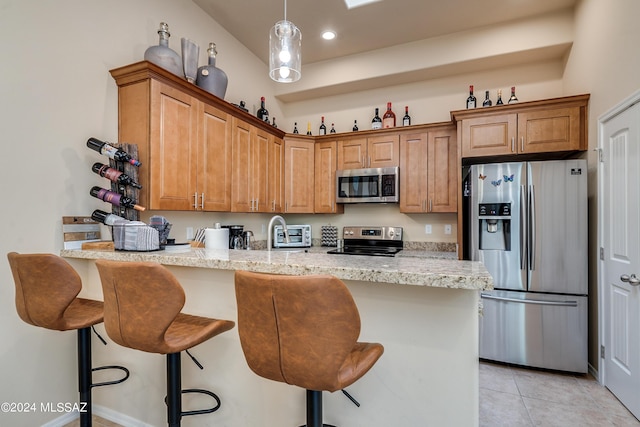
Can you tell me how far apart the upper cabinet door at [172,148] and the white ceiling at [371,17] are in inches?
49.4

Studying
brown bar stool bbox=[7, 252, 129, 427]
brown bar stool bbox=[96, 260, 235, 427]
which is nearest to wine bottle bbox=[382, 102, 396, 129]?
brown bar stool bbox=[96, 260, 235, 427]

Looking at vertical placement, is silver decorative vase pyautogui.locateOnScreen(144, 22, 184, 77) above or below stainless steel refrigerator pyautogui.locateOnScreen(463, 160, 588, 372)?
above

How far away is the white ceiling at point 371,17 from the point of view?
296 cm

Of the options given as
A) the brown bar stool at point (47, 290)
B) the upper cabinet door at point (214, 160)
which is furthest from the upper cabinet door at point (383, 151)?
the brown bar stool at point (47, 290)

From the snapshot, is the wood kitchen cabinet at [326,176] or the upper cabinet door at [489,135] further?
the wood kitchen cabinet at [326,176]

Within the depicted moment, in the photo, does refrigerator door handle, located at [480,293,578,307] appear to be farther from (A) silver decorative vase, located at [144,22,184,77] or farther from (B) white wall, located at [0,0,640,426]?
(A) silver decorative vase, located at [144,22,184,77]

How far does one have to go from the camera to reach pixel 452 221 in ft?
12.2

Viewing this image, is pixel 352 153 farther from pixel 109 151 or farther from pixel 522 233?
pixel 109 151

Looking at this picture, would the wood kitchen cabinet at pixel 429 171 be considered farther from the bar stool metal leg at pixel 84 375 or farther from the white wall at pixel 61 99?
the bar stool metal leg at pixel 84 375

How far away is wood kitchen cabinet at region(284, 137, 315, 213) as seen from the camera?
3.89 m

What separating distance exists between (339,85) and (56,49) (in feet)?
9.19

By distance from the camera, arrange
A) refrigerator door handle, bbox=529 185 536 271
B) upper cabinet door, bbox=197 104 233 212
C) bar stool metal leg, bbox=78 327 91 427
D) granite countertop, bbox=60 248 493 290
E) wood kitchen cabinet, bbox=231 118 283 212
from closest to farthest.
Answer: granite countertop, bbox=60 248 493 290 → bar stool metal leg, bbox=78 327 91 427 → upper cabinet door, bbox=197 104 233 212 → refrigerator door handle, bbox=529 185 536 271 → wood kitchen cabinet, bbox=231 118 283 212

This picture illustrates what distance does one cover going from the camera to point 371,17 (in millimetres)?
3154

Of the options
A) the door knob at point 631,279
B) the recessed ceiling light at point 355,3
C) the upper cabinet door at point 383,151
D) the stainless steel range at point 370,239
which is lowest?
the door knob at point 631,279
